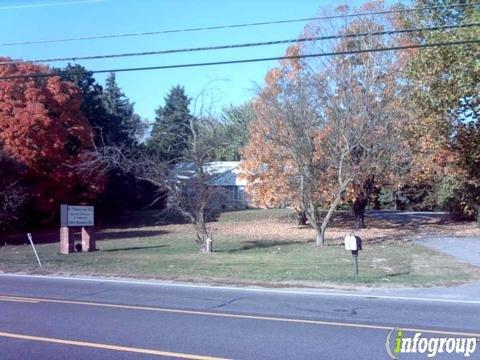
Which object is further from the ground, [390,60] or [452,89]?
[390,60]

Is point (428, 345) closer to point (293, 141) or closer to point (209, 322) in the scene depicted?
point (209, 322)

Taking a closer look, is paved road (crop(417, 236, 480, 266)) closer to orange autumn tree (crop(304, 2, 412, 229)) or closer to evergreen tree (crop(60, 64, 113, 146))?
orange autumn tree (crop(304, 2, 412, 229))

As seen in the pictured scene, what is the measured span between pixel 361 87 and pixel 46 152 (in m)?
20.2

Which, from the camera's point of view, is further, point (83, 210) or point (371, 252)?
point (83, 210)

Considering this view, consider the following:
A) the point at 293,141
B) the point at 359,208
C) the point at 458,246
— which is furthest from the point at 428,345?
the point at 359,208

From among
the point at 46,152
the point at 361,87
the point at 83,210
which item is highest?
the point at 361,87

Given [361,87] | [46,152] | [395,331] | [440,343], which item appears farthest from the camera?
[46,152]

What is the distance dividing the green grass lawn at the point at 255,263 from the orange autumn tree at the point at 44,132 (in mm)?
9475

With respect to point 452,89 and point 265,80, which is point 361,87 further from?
point 452,89

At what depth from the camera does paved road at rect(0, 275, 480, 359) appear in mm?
8203

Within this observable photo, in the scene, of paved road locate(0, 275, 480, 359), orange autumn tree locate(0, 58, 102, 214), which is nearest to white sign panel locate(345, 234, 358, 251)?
paved road locate(0, 275, 480, 359)

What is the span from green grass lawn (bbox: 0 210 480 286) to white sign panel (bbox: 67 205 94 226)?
1.60 m

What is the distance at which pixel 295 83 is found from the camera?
3047cm

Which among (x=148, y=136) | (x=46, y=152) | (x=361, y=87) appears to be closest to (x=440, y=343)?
(x=361, y=87)
